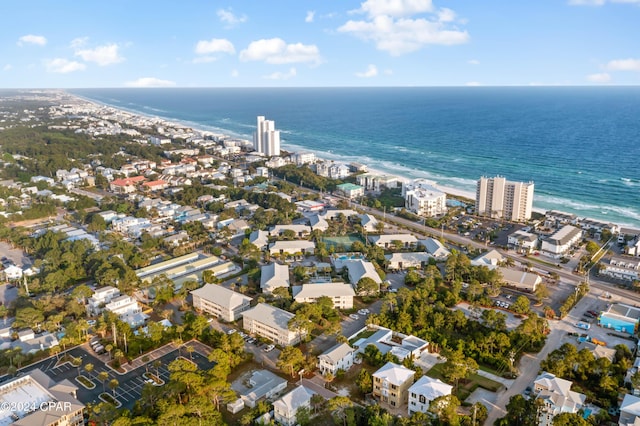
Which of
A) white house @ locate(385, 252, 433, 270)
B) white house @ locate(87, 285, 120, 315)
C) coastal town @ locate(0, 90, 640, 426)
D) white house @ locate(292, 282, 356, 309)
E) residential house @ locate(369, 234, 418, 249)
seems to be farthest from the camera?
residential house @ locate(369, 234, 418, 249)

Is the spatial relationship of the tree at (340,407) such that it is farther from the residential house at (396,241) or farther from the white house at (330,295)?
the residential house at (396,241)

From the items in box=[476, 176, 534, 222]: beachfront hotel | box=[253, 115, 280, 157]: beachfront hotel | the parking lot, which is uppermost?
box=[253, 115, 280, 157]: beachfront hotel

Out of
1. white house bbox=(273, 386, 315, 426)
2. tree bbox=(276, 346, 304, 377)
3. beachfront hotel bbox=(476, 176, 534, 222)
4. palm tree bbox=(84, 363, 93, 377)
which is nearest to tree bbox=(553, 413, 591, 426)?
white house bbox=(273, 386, 315, 426)

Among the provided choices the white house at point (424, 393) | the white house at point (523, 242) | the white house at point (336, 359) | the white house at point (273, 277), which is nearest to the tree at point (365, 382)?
the white house at point (336, 359)

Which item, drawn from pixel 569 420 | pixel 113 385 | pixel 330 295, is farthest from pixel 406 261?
pixel 113 385

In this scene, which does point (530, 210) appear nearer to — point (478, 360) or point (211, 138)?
point (478, 360)

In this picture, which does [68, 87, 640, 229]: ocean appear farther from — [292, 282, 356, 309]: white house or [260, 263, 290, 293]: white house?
[260, 263, 290, 293]: white house

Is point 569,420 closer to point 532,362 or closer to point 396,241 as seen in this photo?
point 532,362

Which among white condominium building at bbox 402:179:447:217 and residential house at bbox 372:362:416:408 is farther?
white condominium building at bbox 402:179:447:217
